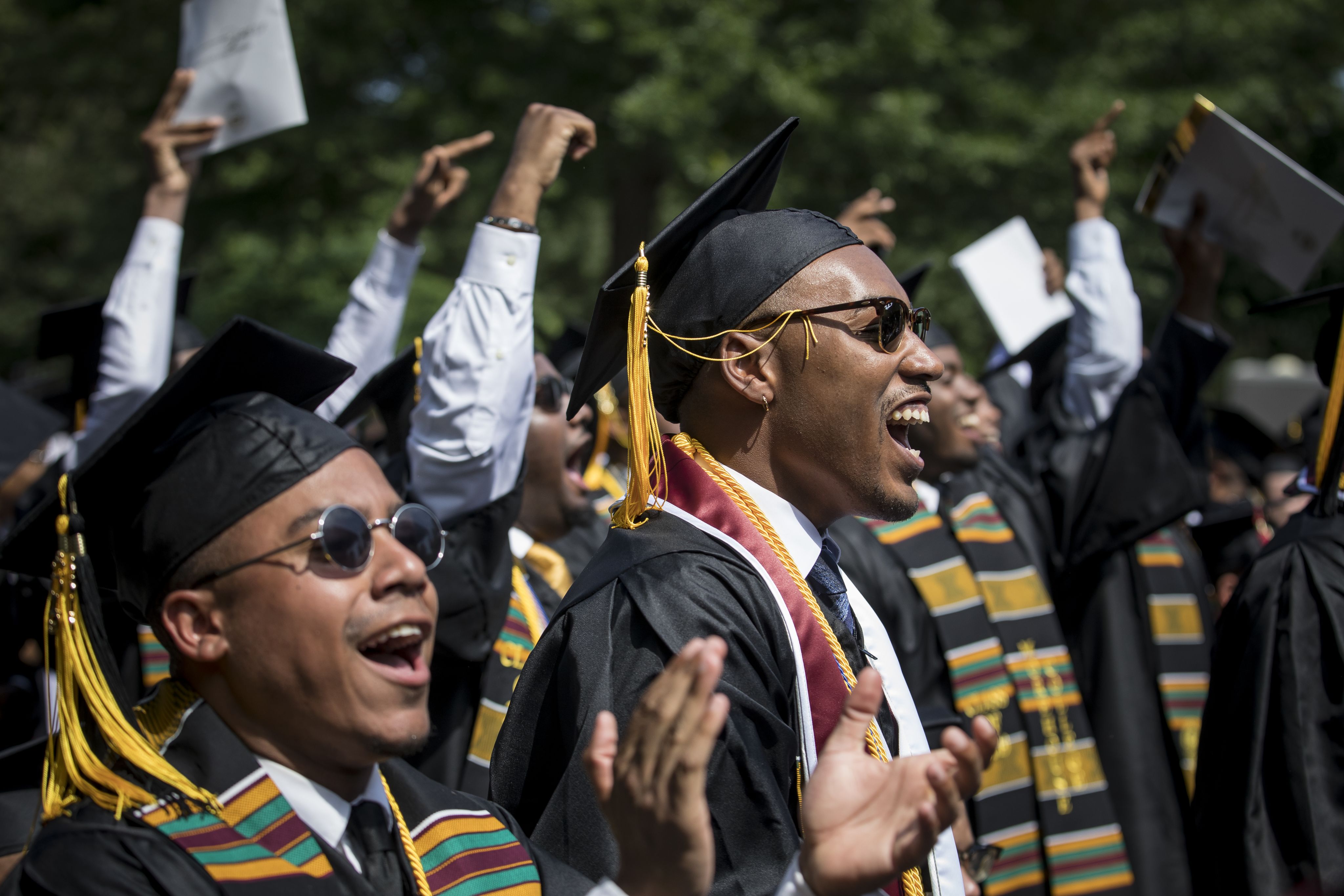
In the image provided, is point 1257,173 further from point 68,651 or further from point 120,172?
point 120,172

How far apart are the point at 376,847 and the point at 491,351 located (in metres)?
1.71

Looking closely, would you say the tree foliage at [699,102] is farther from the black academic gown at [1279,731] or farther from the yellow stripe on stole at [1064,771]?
the black academic gown at [1279,731]

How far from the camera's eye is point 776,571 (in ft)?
7.71

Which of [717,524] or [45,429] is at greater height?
[717,524]

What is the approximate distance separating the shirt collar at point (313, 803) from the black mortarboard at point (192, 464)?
34cm

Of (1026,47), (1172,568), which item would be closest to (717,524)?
(1172,568)

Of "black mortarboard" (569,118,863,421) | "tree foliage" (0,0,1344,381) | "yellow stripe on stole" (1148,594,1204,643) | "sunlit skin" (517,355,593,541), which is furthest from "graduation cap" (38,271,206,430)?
"tree foliage" (0,0,1344,381)

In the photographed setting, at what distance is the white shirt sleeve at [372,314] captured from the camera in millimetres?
4508

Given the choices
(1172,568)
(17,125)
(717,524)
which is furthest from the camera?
(17,125)

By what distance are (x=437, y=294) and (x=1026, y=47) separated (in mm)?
5759

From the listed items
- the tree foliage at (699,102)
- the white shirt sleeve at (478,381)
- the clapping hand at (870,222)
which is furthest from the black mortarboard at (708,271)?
the tree foliage at (699,102)

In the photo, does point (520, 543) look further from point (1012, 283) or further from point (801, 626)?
point (1012, 283)

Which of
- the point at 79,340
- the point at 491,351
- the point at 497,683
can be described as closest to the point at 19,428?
the point at 79,340

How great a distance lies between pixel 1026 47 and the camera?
11797 mm
